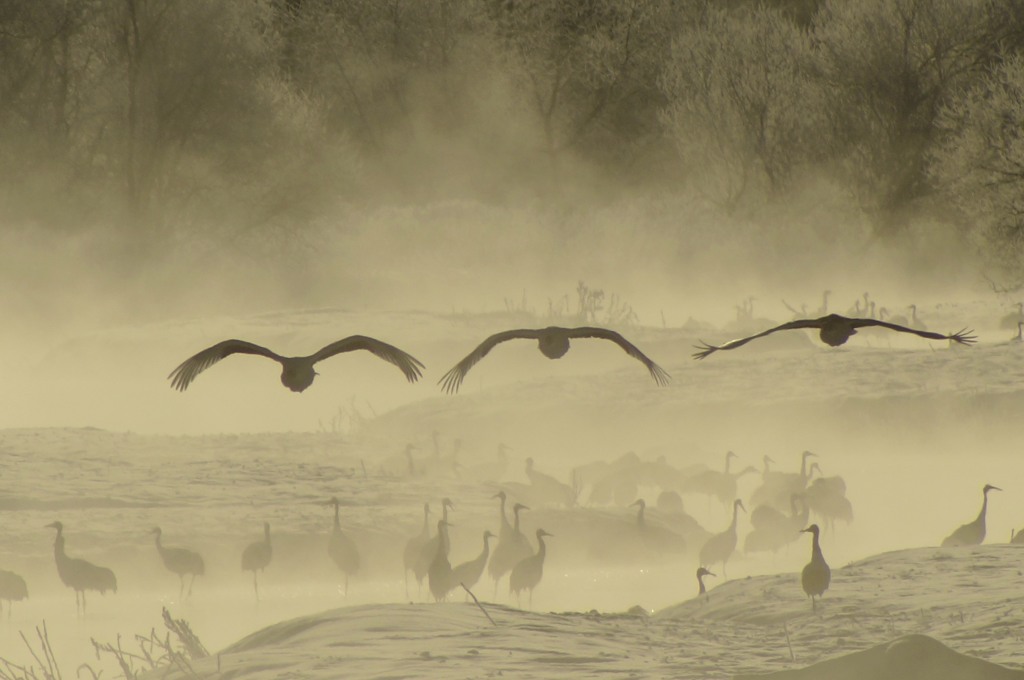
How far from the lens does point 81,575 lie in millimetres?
12000

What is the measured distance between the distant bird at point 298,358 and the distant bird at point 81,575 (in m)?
3.84

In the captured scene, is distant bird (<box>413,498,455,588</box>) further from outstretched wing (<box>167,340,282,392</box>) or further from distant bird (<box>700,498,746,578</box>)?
outstretched wing (<box>167,340,282,392</box>)

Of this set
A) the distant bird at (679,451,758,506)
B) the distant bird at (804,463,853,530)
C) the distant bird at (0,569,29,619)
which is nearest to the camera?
the distant bird at (0,569,29,619)

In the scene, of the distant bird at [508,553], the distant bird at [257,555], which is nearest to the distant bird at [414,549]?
the distant bird at [508,553]

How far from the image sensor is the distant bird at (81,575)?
1195cm

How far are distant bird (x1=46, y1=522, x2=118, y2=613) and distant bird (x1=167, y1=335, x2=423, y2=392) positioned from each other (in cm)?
384

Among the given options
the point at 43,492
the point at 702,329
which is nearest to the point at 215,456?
the point at 43,492

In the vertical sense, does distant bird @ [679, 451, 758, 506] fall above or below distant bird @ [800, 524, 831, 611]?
above

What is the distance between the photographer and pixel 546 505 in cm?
1494

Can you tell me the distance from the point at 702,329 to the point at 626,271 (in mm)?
11520

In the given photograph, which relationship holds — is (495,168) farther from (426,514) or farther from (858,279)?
(426,514)

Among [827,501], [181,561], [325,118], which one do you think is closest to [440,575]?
[181,561]

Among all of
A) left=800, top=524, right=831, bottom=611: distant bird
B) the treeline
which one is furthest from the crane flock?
the treeline

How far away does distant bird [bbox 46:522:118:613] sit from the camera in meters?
11.9
